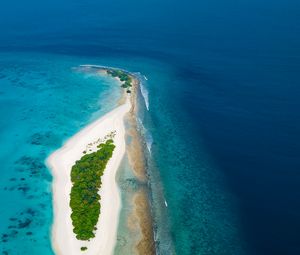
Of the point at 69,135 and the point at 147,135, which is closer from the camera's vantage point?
the point at 147,135

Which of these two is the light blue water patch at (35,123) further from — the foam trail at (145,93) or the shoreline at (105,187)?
the foam trail at (145,93)

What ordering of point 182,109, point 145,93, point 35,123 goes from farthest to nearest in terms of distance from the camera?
point 145,93, point 182,109, point 35,123

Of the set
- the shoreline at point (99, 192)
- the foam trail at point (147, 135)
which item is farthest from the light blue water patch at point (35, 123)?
the foam trail at point (147, 135)

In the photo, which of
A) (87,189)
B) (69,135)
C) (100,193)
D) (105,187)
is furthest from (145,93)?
(87,189)

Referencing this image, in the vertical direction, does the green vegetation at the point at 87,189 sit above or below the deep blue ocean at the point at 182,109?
below

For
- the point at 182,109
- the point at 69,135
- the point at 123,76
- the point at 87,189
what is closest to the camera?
the point at 87,189

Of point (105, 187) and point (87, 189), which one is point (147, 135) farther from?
point (87, 189)

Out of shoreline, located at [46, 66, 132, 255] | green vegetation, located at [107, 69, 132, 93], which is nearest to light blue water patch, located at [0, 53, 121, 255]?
shoreline, located at [46, 66, 132, 255]
